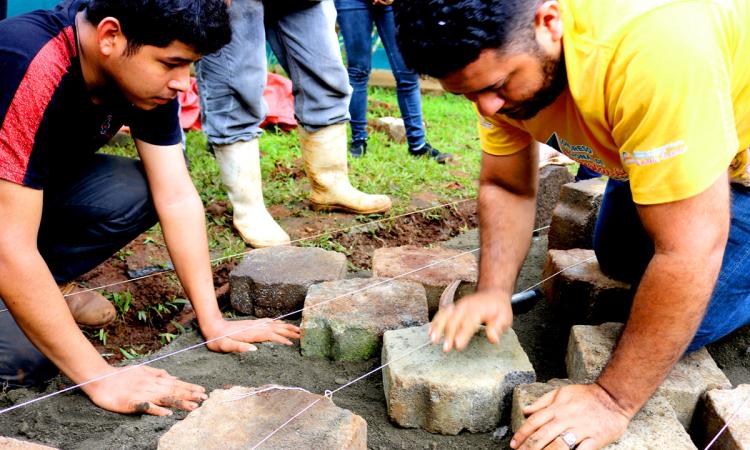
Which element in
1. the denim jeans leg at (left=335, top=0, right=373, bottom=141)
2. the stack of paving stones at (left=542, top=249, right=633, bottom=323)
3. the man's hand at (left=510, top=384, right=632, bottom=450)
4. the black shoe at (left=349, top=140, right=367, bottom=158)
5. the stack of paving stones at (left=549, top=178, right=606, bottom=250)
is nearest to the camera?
the man's hand at (left=510, top=384, right=632, bottom=450)

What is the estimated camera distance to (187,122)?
546 centimetres

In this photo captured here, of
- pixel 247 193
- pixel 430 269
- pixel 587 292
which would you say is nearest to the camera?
pixel 587 292

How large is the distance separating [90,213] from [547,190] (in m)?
2.39

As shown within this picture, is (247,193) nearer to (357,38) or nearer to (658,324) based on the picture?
(357,38)

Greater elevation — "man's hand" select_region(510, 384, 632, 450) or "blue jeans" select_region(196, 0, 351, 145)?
"blue jeans" select_region(196, 0, 351, 145)

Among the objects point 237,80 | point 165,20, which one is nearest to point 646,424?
point 165,20

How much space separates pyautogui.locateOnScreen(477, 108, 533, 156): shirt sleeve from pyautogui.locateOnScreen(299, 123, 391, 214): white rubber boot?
4.84 ft

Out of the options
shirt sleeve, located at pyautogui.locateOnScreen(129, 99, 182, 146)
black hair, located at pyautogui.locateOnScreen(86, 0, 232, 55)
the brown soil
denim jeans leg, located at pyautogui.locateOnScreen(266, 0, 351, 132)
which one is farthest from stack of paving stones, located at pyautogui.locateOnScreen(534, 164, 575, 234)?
black hair, located at pyautogui.locateOnScreen(86, 0, 232, 55)

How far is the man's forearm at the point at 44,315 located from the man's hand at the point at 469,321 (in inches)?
41.5

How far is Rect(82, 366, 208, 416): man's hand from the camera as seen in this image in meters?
1.96

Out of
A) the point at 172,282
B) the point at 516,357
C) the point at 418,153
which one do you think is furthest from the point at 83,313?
the point at 418,153

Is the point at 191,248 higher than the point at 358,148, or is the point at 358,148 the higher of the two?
the point at 191,248

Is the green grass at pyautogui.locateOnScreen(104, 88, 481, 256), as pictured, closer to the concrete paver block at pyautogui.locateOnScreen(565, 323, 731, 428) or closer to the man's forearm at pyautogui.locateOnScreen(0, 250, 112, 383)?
the man's forearm at pyautogui.locateOnScreen(0, 250, 112, 383)

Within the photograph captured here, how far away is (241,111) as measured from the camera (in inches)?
126
